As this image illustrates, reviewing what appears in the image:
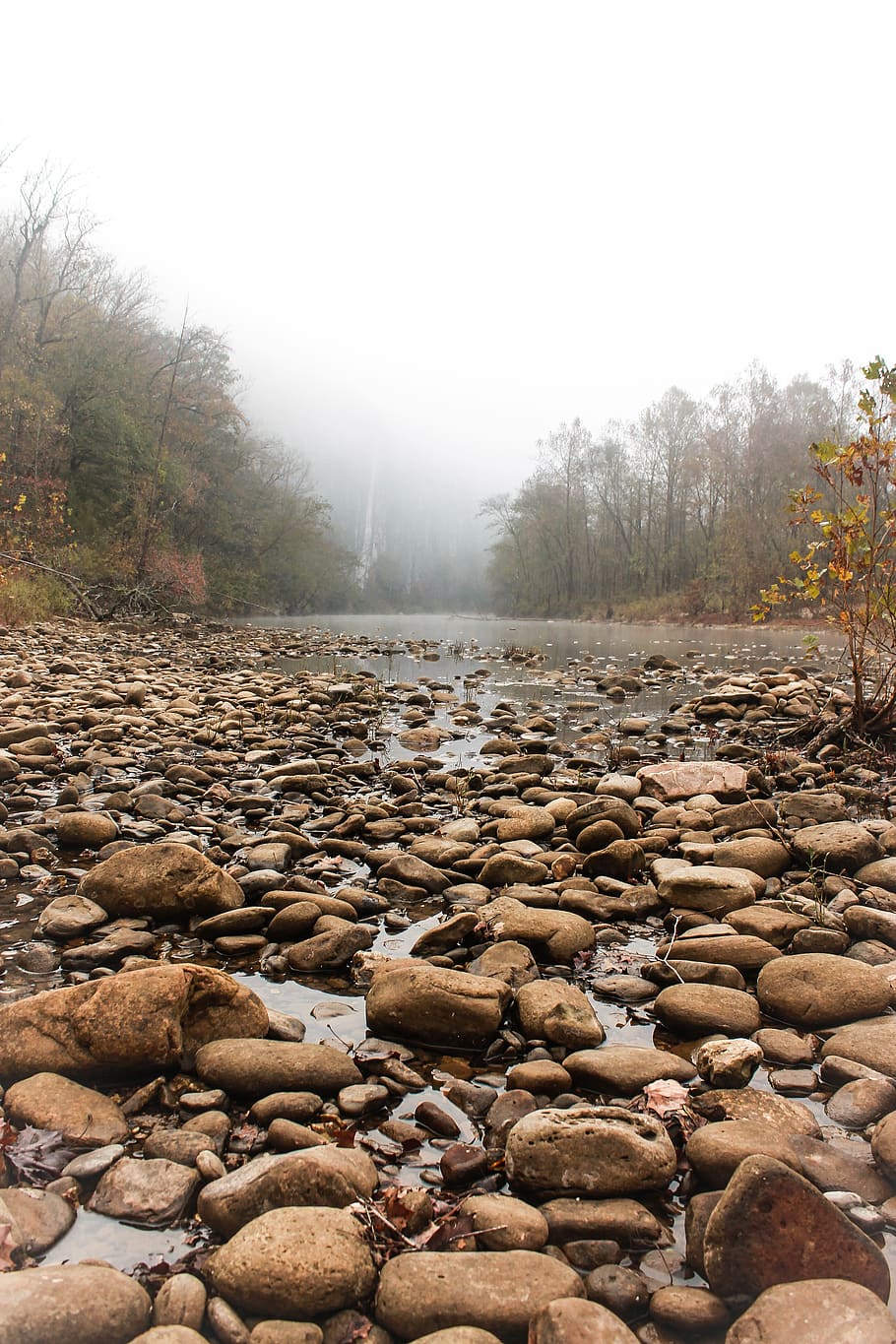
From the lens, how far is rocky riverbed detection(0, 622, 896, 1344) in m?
1.39

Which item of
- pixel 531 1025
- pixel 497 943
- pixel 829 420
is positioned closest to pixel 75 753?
pixel 497 943

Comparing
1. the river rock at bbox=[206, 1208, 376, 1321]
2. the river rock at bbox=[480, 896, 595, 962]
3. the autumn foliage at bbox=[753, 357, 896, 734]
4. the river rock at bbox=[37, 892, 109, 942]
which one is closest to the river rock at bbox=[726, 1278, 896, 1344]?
the river rock at bbox=[206, 1208, 376, 1321]

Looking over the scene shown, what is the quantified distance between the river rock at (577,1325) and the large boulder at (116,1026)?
1.22 metres

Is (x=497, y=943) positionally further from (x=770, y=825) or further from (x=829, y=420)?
(x=829, y=420)

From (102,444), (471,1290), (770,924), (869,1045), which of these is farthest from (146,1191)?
(102,444)

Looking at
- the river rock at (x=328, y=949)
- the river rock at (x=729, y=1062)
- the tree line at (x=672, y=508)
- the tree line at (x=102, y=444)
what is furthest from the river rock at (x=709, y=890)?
the tree line at (x=672, y=508)

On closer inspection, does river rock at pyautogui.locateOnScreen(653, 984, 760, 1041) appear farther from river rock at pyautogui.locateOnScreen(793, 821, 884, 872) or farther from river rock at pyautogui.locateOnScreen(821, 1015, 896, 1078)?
river rock at pyautogui.locateOnScreen(793, 821, 884, 872)

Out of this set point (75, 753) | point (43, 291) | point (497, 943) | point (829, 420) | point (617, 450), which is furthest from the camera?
point (617, 450)

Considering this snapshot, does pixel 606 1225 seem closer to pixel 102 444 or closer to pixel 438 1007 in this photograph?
pixel 438 1007

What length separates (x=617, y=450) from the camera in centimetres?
5203

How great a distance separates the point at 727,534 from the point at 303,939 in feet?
127

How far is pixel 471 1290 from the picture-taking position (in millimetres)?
1385

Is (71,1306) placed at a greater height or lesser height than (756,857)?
lesser

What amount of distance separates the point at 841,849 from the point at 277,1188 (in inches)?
121
